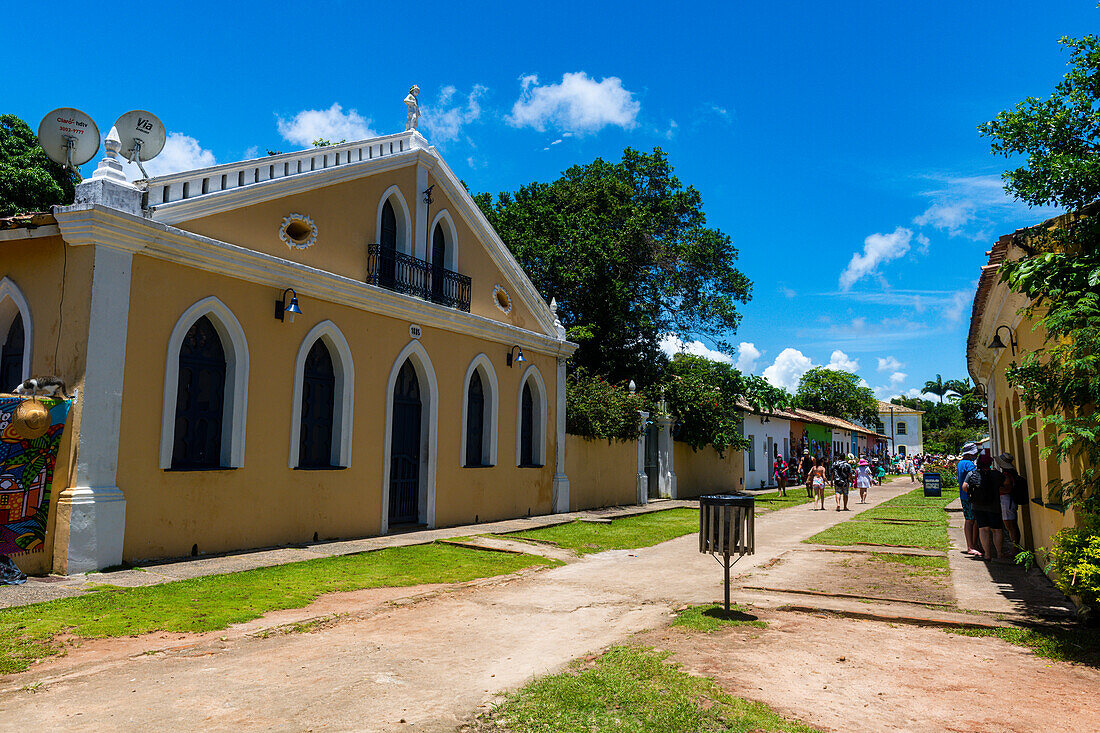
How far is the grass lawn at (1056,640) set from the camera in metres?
5.59

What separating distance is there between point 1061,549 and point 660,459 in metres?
17.8

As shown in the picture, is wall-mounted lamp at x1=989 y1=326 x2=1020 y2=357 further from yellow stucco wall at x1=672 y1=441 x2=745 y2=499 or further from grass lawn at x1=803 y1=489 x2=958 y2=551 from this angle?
yellow stucco wall at x1=672 y1=441 x2=745 y2=499

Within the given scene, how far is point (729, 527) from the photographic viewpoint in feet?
22.5

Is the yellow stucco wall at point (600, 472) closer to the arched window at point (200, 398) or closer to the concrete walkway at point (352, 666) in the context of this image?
the arched window at point (200, 398)

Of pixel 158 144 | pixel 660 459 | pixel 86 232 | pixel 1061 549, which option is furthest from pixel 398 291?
pixel 660 459

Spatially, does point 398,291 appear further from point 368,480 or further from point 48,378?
point 48,378

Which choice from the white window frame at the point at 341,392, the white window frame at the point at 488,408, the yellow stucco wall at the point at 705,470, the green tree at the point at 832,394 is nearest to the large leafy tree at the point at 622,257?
the yellow stucco wall at the point at 705,470

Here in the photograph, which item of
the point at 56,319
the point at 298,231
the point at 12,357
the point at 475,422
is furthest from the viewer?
the point at 475,422

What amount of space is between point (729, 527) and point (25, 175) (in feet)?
68.7

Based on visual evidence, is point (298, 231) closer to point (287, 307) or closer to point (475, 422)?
point (287, 307)

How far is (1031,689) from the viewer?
189 inches

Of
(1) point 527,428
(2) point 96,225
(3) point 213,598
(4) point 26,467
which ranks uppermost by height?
(2) point 96,225

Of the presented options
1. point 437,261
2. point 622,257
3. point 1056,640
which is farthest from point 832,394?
Answer: point 1056,640

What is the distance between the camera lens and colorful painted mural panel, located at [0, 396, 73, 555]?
7688mm
